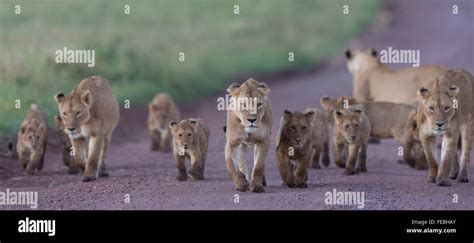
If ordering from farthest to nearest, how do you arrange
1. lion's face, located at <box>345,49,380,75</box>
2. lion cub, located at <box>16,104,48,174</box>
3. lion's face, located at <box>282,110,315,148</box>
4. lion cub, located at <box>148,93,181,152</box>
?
lion's face, located at <box>345,49,380,75</box> → lion cub, located at <box>148,93,181,152</box> → lion cub, located at <box>16,104,48,174</box> → lion's face, located at <box>282,110,315,148</box>

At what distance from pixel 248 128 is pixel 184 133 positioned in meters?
1.80

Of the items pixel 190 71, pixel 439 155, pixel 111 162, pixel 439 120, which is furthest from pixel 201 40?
pixel 439 120

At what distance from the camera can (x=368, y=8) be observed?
105ft

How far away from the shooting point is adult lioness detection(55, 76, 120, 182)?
19016mm

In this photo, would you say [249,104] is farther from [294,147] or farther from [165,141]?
[165,141]

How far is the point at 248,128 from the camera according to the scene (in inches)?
692

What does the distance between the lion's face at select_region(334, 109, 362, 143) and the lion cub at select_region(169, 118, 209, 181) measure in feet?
6.79

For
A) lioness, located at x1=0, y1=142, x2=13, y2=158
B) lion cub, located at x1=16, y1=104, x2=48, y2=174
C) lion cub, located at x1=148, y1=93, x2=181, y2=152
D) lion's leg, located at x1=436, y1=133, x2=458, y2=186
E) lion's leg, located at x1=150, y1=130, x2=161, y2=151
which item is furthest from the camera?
lion's leg, located at x1=150, y1=130, x2=161, y2=151

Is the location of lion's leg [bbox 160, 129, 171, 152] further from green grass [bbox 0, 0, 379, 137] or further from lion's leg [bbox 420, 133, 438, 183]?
lion's leg [bbox 420, 133, 438, 183]

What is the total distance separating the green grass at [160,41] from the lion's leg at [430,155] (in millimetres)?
6715

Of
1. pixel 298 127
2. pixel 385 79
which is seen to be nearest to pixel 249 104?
pixel 298 127

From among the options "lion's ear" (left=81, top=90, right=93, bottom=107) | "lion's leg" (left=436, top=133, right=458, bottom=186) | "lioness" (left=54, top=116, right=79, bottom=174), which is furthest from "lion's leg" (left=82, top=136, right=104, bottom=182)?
"lion's leg" (left=436, top=133, right=458, bottom=186)
